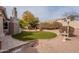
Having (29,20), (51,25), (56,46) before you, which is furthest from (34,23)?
(56,46)

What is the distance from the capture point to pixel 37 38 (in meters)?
1.70

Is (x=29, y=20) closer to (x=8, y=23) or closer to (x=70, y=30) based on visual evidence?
(x=8, y=23)

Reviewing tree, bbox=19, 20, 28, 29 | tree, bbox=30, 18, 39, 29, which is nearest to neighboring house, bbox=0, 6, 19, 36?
tree, bbox=19, 20, 28, 29

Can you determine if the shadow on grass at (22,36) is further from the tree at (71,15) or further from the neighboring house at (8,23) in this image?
the tree at (71,15)

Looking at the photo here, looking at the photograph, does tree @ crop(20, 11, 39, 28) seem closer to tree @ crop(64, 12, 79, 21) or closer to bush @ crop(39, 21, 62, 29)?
bush @ crop(39, 21, 62, 29)

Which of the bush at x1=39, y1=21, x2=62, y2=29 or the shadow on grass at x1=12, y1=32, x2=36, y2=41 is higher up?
the bush at x1=39, y1=21, x2=62, y2=29

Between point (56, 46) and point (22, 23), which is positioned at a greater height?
point (22, 23)

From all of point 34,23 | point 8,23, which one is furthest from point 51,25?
point 8,23

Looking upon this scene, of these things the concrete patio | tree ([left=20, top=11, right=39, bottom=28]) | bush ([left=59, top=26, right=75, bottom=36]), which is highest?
tree ([left=20, top=11, right=39, bottom=28])

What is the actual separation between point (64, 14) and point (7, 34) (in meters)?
0.56

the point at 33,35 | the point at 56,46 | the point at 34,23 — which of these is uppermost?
the point at 34,23

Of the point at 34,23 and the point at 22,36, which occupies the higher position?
the point at 34,23

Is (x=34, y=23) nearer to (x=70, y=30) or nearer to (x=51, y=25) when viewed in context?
(x=51, y=25)

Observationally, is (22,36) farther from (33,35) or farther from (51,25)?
(51,25)
